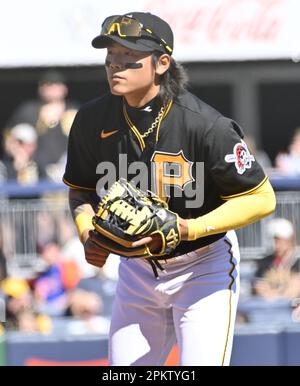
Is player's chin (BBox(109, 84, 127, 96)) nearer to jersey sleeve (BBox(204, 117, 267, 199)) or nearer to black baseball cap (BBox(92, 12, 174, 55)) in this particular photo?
black baseball cap (BBox(92, 12, 174, 55))

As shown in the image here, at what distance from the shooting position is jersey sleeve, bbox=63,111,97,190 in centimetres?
450

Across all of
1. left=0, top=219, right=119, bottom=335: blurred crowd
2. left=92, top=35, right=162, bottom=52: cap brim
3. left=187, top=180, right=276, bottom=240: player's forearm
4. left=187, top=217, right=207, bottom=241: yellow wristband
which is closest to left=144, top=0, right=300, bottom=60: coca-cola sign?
left=0, top=219, right=119, bottom=335: blurred crowd

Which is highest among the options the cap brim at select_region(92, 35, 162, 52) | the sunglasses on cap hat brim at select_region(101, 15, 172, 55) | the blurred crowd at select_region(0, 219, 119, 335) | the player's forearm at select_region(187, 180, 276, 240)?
the sunglasses on cap hat brim at select_region(101, 15, 172, 55)

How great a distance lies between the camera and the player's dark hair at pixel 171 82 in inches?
172

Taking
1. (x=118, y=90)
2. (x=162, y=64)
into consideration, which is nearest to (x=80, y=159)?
(x=118, y=90)

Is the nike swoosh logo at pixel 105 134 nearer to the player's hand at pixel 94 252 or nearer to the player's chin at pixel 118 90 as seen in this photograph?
the player's chin at pixel 118 90

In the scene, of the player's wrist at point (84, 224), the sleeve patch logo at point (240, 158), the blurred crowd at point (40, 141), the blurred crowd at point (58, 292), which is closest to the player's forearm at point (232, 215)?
the sleeve patch logo at point (240, 158)

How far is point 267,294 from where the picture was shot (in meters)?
7.54

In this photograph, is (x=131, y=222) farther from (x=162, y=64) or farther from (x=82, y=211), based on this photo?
(x=162, y=64)

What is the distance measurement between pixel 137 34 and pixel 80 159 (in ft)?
2.20

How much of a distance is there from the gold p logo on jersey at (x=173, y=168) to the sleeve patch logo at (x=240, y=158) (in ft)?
0.63

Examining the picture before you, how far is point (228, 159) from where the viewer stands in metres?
4.20
